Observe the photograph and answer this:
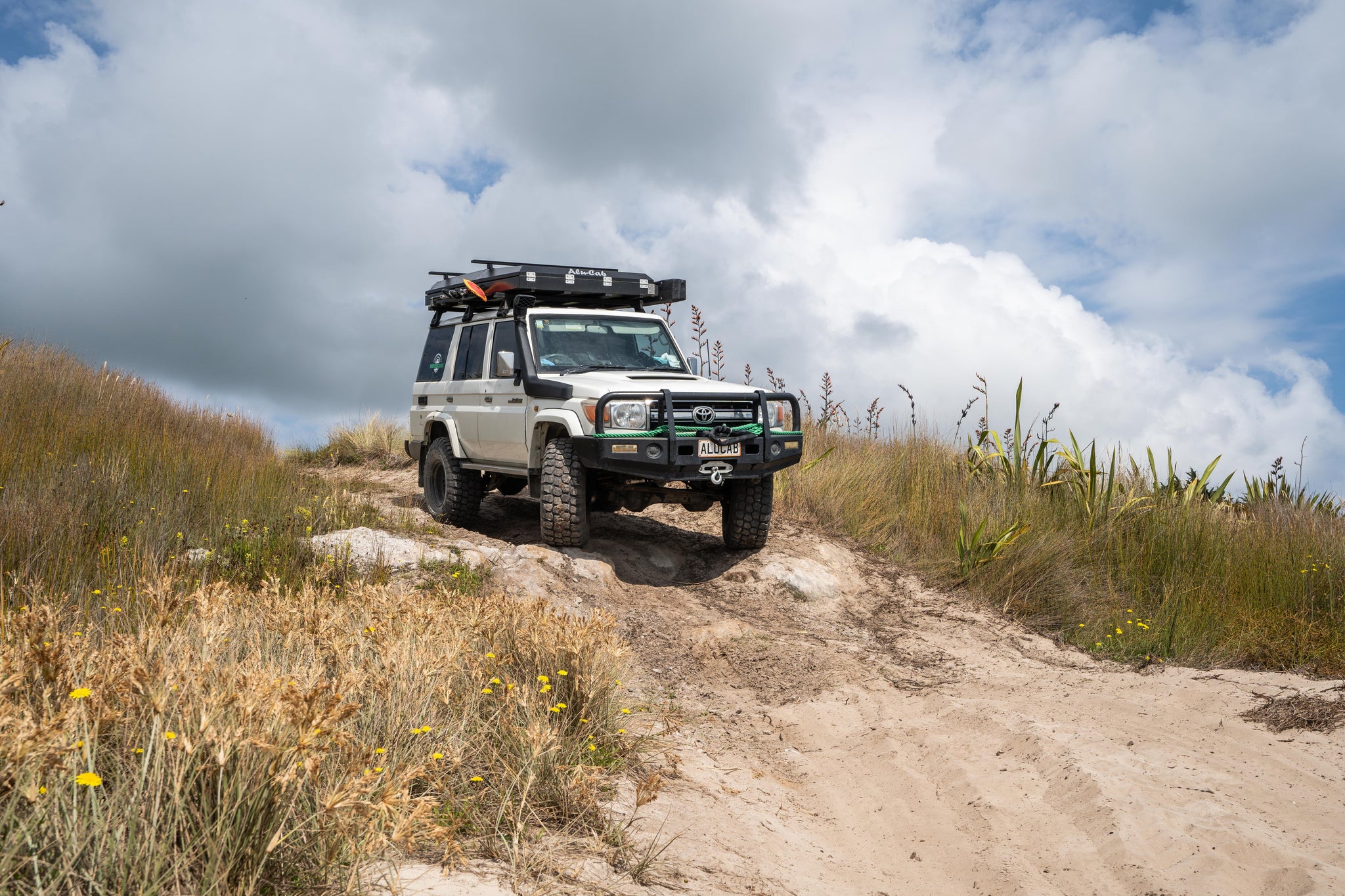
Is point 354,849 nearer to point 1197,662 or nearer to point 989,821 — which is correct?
Answer: point 989,821

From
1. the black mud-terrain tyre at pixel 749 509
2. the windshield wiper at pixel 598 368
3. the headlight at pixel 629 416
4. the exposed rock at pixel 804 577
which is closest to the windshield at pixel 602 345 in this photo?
the windshield wiper at pixel 598 368

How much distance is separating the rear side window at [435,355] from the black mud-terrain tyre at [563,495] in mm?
2974

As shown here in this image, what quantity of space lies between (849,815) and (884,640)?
3.09 metres

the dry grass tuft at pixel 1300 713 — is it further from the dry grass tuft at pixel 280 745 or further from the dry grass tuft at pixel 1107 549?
the dry grass tuft at pixel 280 745

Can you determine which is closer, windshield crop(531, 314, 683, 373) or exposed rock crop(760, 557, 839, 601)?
exposed rock crop(760, 557, 839, 601)

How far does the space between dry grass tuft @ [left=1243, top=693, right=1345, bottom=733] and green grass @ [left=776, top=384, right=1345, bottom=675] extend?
113 centimetres

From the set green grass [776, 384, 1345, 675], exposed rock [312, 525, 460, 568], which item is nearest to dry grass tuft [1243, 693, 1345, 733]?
green grass [776, 384, 1345, 675]

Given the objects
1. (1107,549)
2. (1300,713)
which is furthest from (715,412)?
(1300,713)

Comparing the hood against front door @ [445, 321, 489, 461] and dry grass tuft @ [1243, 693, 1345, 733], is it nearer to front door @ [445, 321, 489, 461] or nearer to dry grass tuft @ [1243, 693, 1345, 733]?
front door @ [445, 321, 489, 461]

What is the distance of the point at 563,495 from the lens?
7.37 meters

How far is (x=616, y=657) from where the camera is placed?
13.3ft

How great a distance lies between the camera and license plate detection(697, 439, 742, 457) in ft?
23.4

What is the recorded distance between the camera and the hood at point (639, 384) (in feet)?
23.7

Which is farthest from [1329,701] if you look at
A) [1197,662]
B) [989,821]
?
[989,821]
